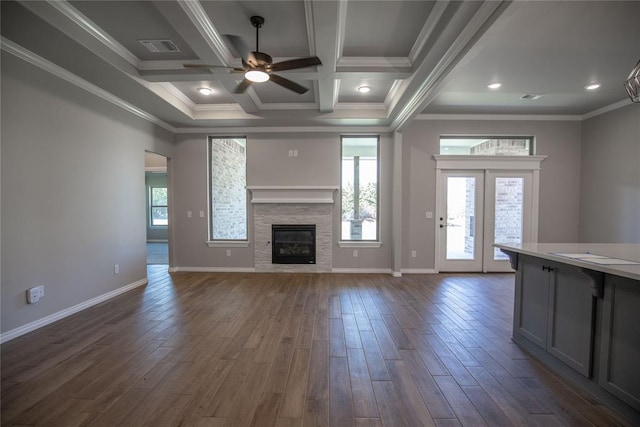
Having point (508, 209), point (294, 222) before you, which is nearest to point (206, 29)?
point (294, 222)

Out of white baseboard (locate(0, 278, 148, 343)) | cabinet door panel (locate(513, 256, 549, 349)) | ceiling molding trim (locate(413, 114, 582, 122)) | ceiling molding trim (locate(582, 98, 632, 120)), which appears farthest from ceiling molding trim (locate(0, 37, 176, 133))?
ceiling molding trim (locate(582, 98, 632, 120))

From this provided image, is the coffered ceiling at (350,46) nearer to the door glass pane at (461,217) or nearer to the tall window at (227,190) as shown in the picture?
the tall window at (227,190)

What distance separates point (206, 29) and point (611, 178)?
20.8 feet

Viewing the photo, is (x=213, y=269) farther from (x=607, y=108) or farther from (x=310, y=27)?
(x=607, y=108)

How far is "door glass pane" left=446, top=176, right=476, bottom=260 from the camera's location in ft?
16.3

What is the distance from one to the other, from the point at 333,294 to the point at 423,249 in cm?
219

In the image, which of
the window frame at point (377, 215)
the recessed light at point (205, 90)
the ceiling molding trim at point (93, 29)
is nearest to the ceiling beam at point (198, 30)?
the ceiling molding trim at point (93, 29)

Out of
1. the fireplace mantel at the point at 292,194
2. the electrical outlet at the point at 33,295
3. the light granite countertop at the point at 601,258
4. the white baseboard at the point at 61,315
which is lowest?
the white baseboard at the point at 61,315

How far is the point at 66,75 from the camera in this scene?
115 inches

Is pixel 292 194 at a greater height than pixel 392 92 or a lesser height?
lesser

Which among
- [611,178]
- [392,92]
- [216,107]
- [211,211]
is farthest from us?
[211,211]

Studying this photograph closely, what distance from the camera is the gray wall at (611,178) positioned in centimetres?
395

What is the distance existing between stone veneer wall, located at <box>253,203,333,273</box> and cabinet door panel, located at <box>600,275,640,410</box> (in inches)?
148

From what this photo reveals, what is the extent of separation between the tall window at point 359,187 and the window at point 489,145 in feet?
4.59
